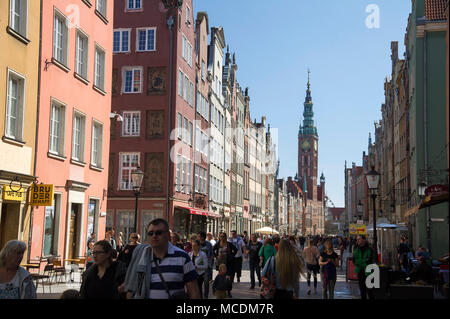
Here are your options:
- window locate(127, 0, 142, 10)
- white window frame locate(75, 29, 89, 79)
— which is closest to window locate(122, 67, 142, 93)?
window locate(127, 0, 142, 10)

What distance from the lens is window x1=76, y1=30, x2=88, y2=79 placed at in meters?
22.2

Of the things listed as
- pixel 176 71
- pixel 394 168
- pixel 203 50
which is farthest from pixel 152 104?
pixel 394 168

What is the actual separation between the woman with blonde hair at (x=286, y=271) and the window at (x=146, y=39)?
30863 mm

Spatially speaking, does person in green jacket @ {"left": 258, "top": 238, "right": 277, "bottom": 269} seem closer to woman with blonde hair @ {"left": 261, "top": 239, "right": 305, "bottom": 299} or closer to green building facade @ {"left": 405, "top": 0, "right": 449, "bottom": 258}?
woman with blonde hair @ {"left": 261, "top": 239, "right": 305, "bottom": 299}

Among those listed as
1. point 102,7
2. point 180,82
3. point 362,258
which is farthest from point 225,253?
point 180,82

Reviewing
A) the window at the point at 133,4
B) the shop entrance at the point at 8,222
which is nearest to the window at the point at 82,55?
the shop entrance at the point at 8,222

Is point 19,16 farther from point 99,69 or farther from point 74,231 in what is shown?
point 74,231

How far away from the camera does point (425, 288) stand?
39.8ft

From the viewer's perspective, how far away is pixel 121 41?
37969 mm

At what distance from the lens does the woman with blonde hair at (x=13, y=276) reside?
5832mm

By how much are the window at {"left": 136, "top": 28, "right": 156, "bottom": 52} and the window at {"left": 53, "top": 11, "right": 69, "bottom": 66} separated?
16.5 meters

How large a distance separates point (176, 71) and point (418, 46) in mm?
14676

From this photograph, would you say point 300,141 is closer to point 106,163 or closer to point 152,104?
point 152,104

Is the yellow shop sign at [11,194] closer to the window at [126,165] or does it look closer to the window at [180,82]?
the window at [126,165]
